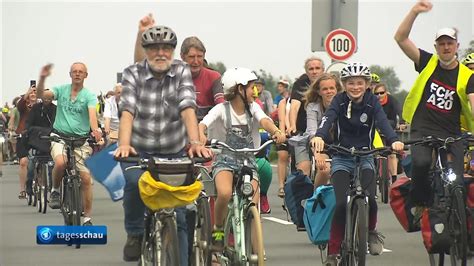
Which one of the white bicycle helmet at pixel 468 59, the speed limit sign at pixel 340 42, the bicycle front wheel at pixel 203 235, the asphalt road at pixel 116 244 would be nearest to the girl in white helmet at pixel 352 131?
the bicycle front wheel at pixel 203 235

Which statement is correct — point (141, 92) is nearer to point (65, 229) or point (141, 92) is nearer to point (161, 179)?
point (161, 179)

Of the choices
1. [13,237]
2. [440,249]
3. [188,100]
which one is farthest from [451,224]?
[13,237]

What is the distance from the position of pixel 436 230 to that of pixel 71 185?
18.1ft

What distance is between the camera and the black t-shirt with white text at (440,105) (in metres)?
11.5

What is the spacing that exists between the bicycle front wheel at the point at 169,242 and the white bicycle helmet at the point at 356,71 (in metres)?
2.61

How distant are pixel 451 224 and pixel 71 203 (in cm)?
542


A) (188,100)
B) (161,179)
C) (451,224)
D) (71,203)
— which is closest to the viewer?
(161,179)

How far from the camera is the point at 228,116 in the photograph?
1154 cm

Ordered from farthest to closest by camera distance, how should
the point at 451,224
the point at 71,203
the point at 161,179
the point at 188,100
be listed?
the point at 71,203
the point at 451,224
the point at 188,100
the point at 161,179

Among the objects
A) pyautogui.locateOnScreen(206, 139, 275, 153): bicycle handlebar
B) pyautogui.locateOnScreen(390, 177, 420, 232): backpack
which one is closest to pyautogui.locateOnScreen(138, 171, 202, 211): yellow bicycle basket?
pyautogui.locateOnScreen(206, 139, 275, 153): bicycle handlebar

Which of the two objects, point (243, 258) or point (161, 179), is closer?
point (161, 179)

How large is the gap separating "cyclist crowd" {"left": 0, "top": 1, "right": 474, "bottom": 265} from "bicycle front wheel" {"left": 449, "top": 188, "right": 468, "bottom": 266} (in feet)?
0.93

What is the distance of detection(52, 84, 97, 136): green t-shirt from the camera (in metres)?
16.0

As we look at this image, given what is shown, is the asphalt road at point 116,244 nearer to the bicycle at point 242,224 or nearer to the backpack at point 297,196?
the backpack at point 297,196
